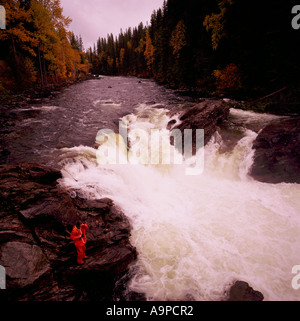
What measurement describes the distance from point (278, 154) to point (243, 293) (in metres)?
7.70

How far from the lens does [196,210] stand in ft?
26.6

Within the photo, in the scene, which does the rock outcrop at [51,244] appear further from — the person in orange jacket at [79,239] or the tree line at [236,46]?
the tree line at [236,46]

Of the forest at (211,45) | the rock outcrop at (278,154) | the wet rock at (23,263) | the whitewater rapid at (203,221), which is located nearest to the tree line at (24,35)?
the forest at (211,45)

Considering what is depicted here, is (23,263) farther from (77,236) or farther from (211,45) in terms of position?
(211,45)

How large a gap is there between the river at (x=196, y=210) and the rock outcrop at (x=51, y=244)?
2.74 ft

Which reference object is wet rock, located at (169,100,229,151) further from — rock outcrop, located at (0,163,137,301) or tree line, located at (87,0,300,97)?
rock outcrop, located at (0,163,137,301)

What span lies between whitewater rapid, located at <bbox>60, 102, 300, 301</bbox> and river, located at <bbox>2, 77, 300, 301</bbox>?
0.03 metres

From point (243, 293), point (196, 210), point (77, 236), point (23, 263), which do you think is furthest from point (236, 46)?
point (23, 263)

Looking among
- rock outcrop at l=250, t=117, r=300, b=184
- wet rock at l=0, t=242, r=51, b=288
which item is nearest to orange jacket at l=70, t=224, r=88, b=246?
wet rock at l=0, t=242, r=51, b=288

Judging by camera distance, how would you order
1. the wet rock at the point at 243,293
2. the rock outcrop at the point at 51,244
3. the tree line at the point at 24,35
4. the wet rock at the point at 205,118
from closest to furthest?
1. the rock outcrop at the point at 51,244
2. the wet rock at the point at 243,293
3. the wet rock at the point at 205,118
4. the tree line at the point at 24,35

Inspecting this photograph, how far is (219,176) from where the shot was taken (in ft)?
34.4

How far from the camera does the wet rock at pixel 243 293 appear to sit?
188 inches
